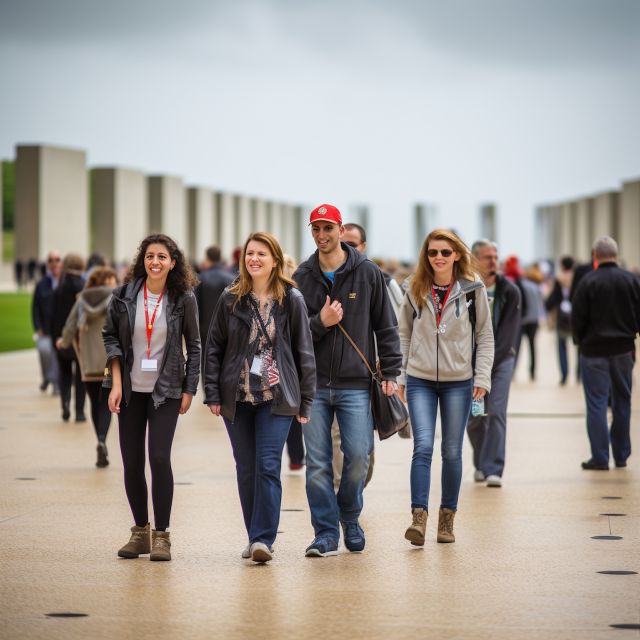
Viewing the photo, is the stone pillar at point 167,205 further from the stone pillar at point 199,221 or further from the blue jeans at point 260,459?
the blue jeans at point 260,459


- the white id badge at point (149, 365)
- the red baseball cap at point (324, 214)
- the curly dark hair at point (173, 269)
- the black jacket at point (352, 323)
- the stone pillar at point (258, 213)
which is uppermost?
the stone pillar at point (258, 213)

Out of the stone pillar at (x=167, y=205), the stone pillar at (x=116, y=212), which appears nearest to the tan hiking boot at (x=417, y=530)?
the stone pillar at (x=116, y=212)

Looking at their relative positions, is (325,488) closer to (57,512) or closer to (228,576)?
(228,576)

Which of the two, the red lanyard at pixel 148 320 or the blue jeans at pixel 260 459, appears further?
the red lanyard at pixel 148 320

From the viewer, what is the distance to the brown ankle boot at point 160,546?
7.99 metres

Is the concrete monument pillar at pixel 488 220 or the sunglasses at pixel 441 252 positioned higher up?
the concrete monument pillar at pixel 488 220

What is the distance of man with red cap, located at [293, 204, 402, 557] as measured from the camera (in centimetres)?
813

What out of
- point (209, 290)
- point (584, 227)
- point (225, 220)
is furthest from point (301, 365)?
point (584, 227)

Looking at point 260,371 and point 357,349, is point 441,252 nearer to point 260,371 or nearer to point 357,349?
point 357,349

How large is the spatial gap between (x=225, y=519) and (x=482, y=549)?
1.94 m

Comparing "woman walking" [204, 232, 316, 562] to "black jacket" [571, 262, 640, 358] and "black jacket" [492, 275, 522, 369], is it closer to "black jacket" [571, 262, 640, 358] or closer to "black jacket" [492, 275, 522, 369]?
"black jacket" [492, 275, 522, 369]

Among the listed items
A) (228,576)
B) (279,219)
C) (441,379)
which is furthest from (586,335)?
(279,219)

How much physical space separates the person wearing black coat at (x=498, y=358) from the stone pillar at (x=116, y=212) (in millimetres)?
69100

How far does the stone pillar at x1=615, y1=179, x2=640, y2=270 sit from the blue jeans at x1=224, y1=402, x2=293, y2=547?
3244 inches
